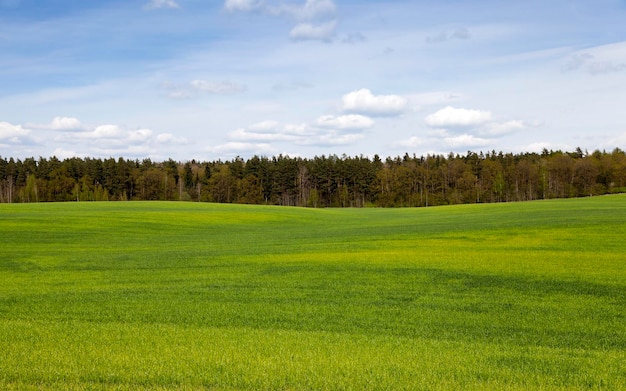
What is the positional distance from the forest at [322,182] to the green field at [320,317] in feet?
377

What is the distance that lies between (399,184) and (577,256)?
125 m

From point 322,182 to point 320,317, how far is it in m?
137

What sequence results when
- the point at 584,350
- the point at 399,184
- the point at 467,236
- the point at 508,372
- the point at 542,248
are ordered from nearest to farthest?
Answer: the point at 508,372
the point at 584,350
the point at 542,248
the point at 467,236
the point at 399,184

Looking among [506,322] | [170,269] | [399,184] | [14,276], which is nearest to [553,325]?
[506,322]

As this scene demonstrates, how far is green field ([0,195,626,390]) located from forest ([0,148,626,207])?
377 feet

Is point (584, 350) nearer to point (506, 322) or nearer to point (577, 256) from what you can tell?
point (506, 322)

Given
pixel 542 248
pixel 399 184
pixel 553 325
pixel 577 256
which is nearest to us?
pixel 553 325

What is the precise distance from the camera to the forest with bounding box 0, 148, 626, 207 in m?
138

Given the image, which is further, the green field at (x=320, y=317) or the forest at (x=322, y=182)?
the forest at (x=322, y=182)

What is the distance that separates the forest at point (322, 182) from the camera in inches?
5423

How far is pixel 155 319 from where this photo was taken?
12.9 metres

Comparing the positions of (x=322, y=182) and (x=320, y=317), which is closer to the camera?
(x=320, y=317)

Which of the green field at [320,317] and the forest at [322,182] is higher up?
the forest at [322,182]

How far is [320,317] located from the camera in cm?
1306
